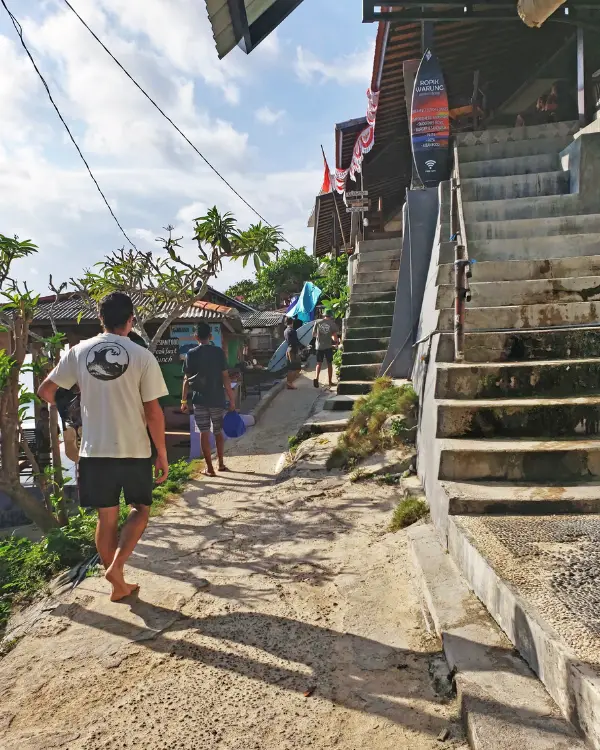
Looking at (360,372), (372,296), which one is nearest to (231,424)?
(360,372)

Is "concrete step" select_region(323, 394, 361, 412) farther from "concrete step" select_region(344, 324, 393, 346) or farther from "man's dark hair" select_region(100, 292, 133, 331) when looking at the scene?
"man's dark hair" select_region(100, 292, 133, 331)

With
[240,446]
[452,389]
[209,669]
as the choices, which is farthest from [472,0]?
[209,669]

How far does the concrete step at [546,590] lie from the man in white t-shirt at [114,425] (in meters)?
1.77

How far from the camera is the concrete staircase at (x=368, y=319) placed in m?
8.43

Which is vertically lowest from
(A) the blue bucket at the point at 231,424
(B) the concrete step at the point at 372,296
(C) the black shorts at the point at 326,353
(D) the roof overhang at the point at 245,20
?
(A) the blue bucket at the point at 231,424

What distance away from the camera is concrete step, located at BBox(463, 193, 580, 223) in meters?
5.98

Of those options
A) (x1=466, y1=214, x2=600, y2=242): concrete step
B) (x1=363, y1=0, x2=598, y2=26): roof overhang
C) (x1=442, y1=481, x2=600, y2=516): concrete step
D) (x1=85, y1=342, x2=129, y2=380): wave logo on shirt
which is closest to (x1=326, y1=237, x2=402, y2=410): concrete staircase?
(x1=466, y1=214, x2=600, y2=242): concrete step

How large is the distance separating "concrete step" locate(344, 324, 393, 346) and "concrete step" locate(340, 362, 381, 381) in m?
0.66

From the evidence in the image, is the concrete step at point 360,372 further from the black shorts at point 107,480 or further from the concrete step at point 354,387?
the black shorts at point 107,480

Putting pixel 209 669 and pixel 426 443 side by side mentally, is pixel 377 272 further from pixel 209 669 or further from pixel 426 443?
pixel 209 669

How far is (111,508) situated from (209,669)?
1082 mm

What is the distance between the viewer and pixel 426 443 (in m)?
4.05

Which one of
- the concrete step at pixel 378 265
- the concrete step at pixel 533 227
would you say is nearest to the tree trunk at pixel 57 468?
the concrete step at pixel 533 227

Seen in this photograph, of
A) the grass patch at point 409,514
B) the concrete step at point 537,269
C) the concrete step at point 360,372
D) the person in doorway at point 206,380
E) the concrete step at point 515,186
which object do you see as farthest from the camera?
the concrete step at point 360,372
